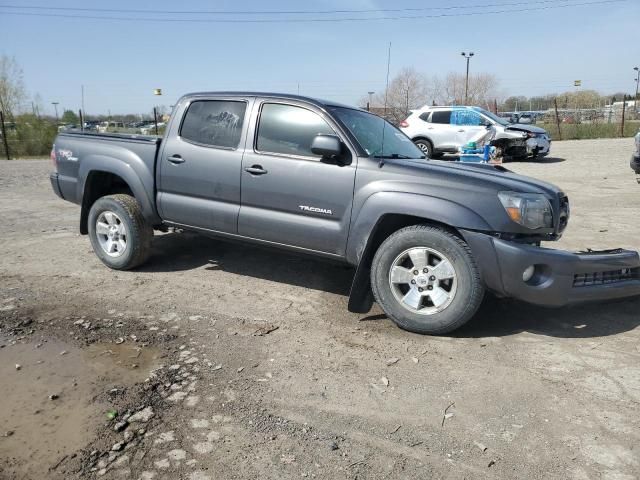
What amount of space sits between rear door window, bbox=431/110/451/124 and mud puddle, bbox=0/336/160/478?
1412 cm

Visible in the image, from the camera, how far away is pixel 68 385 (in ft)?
10.2

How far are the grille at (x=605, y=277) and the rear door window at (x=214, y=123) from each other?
2.99 meters

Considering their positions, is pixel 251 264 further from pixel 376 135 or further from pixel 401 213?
pixel 401 213

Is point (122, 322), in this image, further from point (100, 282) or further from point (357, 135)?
point (357, 135)

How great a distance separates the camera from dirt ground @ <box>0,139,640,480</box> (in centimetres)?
243

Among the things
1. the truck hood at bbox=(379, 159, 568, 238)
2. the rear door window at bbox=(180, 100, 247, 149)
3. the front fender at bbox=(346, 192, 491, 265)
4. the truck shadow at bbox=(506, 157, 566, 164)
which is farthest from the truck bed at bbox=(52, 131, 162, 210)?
the truck shadow at bbox=(506, 157, 566, 164)

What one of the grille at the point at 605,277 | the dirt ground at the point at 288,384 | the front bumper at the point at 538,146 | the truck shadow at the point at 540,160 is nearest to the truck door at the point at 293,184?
the dirt ground at the point at 288,384

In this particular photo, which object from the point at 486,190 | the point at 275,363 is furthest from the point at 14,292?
the point at 486,190

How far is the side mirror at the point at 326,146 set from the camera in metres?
3.98

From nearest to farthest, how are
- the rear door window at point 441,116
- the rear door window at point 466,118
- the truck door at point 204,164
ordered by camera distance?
the truck door at point 204,164 → the rear door window at point 466,118 → the rear door window at point 441,116

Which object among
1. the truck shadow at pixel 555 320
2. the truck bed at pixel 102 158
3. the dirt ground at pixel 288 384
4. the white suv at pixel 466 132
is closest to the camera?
the dirt ground at pixel 288 384

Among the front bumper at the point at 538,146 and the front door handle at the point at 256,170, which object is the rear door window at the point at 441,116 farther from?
the front door handle at the point at 256,170

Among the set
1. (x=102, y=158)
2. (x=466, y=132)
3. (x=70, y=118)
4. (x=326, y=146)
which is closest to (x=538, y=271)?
(x=326, y=146)

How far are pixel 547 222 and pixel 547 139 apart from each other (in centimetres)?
1422
